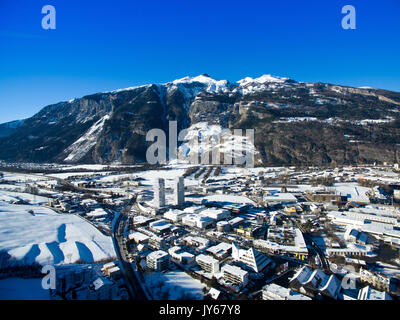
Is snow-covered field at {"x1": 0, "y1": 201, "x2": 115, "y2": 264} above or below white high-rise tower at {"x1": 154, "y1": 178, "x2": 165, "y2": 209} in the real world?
below

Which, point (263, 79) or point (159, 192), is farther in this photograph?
point (263, 79)

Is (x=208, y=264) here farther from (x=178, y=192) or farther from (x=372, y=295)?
(x=178, y=192)

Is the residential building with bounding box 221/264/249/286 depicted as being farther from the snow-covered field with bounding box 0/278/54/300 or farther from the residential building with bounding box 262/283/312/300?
the snow-covered field with bounding box 0/278/54/300

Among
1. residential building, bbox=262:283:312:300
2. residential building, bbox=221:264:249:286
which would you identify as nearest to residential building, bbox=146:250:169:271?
residential building, bbox=221:264:249:286

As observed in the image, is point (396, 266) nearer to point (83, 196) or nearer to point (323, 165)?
point (83, 196)

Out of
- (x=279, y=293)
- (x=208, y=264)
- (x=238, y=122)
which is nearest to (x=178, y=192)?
(x=208, y=264)

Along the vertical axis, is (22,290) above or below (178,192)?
below
